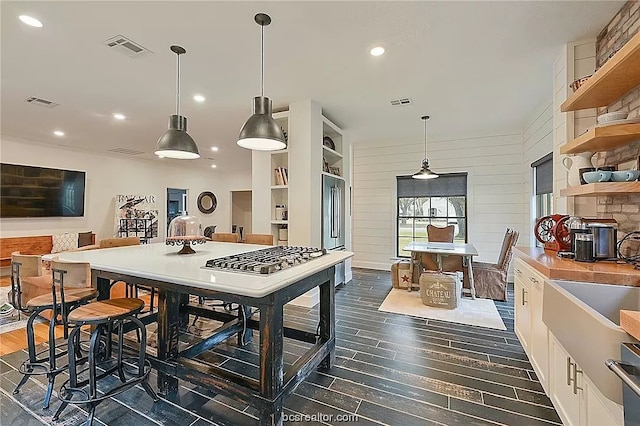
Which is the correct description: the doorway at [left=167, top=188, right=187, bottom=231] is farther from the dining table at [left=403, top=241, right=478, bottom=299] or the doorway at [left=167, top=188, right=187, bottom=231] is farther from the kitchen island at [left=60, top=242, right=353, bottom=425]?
the dining table at [left=403, top=241, right=478, bottom=299]

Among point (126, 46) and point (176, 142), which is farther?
point (176, 142)

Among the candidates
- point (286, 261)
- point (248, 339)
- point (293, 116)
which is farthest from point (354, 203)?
point (286, 261)

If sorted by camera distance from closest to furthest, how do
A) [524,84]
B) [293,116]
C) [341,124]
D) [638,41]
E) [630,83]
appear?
[638,41], [630,83], [524,84], [293,116], [341,124]

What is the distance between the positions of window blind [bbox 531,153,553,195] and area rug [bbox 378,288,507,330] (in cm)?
195

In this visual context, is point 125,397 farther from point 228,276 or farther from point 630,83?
point 630,83

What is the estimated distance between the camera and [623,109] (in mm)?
2234

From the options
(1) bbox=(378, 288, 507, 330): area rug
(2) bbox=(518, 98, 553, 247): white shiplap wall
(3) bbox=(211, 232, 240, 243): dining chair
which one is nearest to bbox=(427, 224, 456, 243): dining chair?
(2) bbox=(518, 98, 553, 247): white shiplap wall

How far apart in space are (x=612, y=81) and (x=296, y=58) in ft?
8.38

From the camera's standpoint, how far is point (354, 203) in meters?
7.09

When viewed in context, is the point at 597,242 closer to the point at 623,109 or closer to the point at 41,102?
the point at 623,109

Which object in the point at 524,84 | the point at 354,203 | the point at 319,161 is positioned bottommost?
the point at 354,203

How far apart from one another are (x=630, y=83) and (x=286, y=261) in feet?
8.76

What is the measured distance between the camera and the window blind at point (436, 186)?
20.2ft

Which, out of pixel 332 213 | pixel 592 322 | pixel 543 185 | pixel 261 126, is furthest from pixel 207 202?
pixel 592 322
